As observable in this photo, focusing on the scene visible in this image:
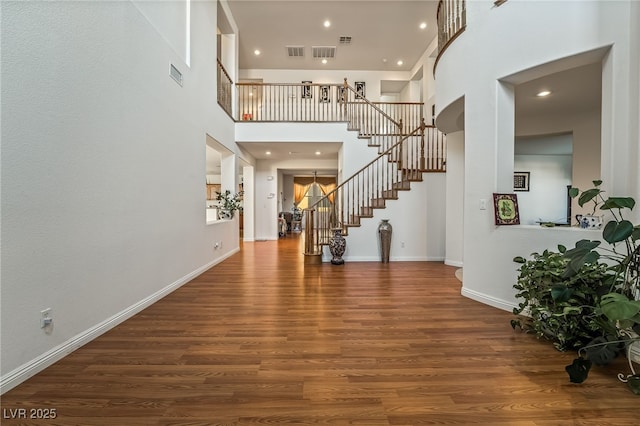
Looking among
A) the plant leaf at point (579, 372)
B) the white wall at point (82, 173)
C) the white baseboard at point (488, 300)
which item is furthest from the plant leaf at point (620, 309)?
the white wall at point (82, 173)

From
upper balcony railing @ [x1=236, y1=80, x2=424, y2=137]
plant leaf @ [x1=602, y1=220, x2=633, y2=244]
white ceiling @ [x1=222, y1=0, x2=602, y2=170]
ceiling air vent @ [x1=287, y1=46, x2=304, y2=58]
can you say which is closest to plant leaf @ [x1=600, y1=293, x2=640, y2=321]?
plant leaf @ [x1=602, y1=220, x2=633, y2=244]

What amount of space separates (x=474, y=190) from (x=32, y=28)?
4.32 meters

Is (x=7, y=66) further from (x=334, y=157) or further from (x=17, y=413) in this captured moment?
(x=334, y=157)

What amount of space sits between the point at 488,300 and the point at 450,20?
12.9ft

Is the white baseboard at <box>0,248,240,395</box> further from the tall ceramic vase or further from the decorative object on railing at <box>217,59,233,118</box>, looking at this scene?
the decorative object on railing at <box>217,59,233,118</box>

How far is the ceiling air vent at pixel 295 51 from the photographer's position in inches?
331

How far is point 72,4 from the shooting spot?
7.33 ft

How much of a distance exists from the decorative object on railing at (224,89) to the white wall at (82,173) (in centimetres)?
220

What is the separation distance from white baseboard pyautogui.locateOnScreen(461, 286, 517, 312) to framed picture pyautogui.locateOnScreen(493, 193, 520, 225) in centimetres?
89

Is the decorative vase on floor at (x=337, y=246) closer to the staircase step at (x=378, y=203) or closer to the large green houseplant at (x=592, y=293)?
the staircase step at (x=378, y=203)

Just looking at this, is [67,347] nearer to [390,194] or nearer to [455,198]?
[390,194]

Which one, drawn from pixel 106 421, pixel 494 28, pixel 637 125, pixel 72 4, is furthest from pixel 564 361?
pixel 72 4

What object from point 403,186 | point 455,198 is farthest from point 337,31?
point 455,198

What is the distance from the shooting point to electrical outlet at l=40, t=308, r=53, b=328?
6.55 ft
